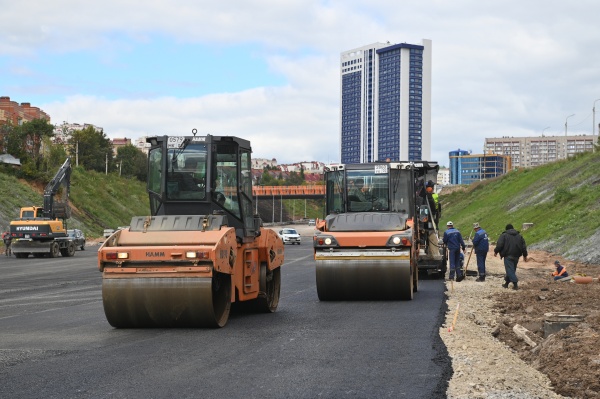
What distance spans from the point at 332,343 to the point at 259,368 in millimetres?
2166

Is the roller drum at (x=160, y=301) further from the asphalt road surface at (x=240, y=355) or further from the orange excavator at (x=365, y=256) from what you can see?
the orange excavator at (x=365, y=256)

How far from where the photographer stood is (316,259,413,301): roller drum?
55.5 feet

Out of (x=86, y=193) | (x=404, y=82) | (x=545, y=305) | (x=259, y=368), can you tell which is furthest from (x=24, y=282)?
(x=404, y=82)

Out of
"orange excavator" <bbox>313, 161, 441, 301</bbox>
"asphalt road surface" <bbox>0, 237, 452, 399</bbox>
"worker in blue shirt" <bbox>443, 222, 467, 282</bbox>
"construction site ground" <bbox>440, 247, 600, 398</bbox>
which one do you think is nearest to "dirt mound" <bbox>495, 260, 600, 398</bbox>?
"construction site ground" <bbox>440, 247, 600, 398</bbox>

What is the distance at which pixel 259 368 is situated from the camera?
9125 millimetres

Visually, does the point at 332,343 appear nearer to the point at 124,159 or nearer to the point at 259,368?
the point at 259,368

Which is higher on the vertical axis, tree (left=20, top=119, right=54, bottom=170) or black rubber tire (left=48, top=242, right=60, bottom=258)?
tree (left=20, top=119, right=54, bottom=170)

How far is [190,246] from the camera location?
1183 centimetres

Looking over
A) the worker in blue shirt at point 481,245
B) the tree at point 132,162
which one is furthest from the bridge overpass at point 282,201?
the worker in blue shirt at point 481,245

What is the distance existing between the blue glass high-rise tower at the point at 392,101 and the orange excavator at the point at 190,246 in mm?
176698

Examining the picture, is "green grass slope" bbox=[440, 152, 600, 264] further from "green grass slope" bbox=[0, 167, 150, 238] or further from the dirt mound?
"green grass slope" bbox=[0, 167, 150, 238]

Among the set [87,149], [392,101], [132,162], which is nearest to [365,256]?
[87,149]

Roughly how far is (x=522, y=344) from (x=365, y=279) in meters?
5.62

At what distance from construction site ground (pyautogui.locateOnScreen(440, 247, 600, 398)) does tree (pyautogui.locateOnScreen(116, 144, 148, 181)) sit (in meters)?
111
